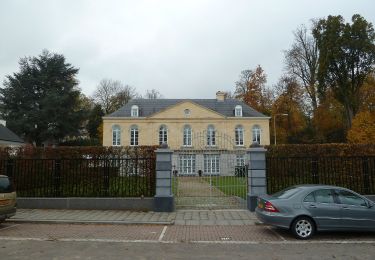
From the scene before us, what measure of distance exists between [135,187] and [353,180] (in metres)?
9.36

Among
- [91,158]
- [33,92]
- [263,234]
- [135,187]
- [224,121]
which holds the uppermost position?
[33,92]

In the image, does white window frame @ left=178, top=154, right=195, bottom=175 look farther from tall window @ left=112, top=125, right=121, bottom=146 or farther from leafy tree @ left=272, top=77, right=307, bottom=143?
leafy tree @ left=272, top=77, right=307, bottom=143

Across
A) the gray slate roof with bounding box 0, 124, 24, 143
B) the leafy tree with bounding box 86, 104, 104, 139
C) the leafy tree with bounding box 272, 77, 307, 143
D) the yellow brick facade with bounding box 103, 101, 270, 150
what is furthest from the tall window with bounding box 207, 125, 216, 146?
the gray slate roof with bounding box 0, 124, 24, 143

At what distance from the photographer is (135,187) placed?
15445 millimetres

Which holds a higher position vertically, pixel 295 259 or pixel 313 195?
pixel 313 195

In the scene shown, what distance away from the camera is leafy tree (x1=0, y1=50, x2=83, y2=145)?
1914 inches

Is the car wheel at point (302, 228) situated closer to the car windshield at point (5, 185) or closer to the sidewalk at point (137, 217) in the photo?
the sidewalk at point (137, 217)

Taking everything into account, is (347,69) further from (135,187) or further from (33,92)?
(33,92)

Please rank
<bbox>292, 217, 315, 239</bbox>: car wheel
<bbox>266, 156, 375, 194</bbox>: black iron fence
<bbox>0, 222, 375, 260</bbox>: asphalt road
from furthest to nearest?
<bbox>266, 156, 375, 194</bbox>: black iron fence, <bbox>292, 217, 315, 239</bbox>: car wheel, <bbox>0, 222, 375, 260</bbox>: asphalt road

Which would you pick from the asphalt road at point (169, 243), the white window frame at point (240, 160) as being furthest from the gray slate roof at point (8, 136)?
the asphalt road at point (169, 243)

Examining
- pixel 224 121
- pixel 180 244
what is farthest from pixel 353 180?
pixel 224 121

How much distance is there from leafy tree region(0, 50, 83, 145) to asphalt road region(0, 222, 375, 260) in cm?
3879

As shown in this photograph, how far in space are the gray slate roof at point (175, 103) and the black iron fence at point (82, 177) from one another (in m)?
35.4

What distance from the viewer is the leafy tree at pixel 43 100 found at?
48625mm
